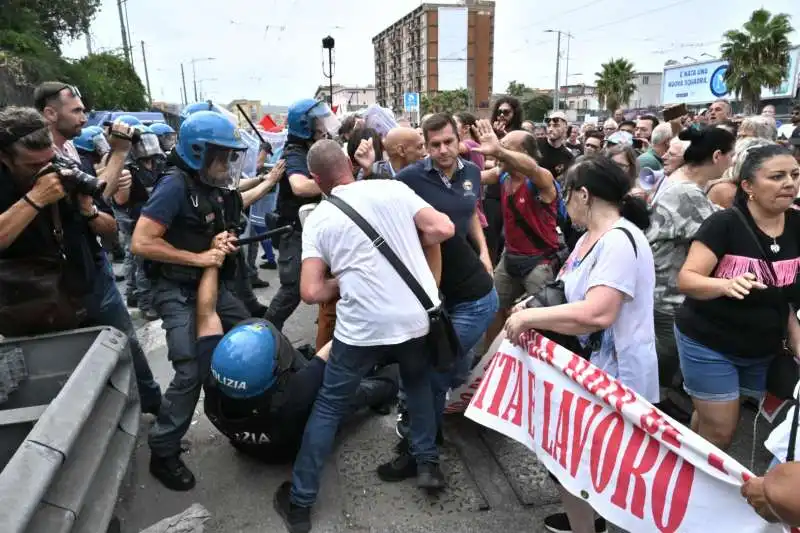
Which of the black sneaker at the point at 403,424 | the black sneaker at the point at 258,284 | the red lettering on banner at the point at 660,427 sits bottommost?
the black sneaker at the point at 258,284

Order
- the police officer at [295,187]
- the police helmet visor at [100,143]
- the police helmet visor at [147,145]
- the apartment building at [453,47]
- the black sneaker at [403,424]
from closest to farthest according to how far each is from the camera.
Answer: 1. the black sneaker at [403,424]
2. the police officer at [295,187]
3. the police helmet visor at [147,145]
4. the police helmet visor at [100,143]
5. the apartment building at [453,47]

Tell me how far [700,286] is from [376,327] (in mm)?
1582

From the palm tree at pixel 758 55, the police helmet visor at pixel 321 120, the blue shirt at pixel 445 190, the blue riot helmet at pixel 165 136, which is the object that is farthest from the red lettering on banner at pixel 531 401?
the palm tree at pixel 758 55

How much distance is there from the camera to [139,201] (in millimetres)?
5391

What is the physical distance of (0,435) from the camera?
2043 millimetres

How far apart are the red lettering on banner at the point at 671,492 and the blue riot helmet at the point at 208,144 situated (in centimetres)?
264

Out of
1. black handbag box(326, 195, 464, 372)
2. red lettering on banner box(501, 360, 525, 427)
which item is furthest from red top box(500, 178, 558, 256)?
red lettering on banner box(501, 360, 525, 427)

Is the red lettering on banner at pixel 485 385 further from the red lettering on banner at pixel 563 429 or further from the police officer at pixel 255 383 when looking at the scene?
the police officer at pixel 255 383

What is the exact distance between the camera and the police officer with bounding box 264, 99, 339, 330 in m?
4.41

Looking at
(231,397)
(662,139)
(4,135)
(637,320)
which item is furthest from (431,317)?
(662,139)

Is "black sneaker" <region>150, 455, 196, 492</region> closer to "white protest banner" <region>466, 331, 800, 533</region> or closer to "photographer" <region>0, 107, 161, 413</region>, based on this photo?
"photographer" <region>0, 107, 161, 413</region>

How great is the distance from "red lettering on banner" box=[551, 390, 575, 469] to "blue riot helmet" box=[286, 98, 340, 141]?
3.07 metres

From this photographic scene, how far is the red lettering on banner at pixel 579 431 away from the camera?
7.19 feet

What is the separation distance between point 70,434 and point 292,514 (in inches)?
50.0
